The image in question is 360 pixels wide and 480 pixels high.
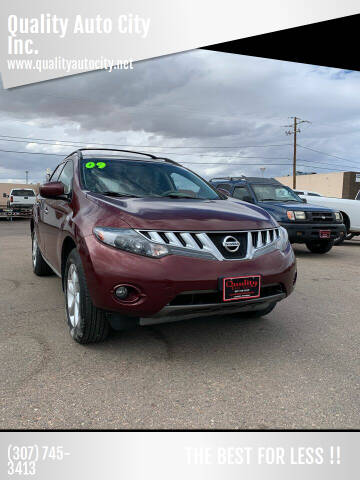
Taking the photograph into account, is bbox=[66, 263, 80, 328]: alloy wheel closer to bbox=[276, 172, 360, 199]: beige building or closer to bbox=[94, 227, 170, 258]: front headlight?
bbox=[94, 227, 170, 258]: front headlight

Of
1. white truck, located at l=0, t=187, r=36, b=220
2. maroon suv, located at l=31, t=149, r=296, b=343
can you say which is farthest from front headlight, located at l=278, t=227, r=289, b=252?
white truck, located at l=0, t=187, r=36, b=220

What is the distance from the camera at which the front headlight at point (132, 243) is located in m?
2.78

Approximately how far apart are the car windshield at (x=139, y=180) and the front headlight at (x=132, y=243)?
771 millimetres

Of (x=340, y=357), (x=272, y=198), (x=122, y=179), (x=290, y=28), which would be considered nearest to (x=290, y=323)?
(x=340, y=357)

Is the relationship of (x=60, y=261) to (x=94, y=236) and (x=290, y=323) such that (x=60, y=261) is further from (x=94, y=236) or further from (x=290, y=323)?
(x=290, y=323)

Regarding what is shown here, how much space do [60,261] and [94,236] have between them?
105cm

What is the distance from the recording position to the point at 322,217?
8.83 m

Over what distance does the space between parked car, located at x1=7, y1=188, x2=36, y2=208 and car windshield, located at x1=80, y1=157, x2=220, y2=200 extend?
2008cm

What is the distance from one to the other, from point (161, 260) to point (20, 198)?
892 inches

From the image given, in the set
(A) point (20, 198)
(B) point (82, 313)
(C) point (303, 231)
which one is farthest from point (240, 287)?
(A) point (20, 198)

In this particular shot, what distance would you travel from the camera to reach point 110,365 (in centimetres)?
295

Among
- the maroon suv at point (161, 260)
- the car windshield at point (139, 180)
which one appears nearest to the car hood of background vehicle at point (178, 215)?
the maroon suv at point (161, 260)

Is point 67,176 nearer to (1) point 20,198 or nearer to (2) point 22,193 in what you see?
(1) point 20,198

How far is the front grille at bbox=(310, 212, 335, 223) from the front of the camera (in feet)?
28.6
